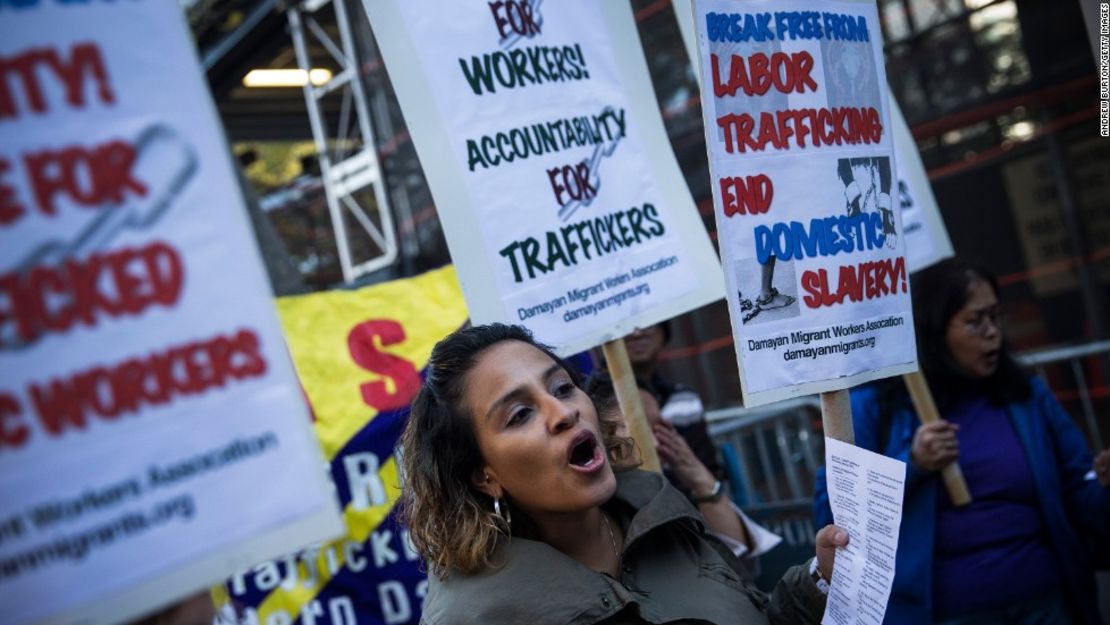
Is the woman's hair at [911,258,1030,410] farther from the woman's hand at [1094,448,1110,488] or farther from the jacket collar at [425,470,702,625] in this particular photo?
the jacket collar at [425,470,702,625]

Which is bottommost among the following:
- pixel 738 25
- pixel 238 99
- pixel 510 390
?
pixel 510 390

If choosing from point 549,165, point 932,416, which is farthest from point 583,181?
point 932,416

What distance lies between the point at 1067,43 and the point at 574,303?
5.12 metres

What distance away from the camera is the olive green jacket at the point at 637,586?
6.77 ft

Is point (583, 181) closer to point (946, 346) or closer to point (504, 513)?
point (504, 513)

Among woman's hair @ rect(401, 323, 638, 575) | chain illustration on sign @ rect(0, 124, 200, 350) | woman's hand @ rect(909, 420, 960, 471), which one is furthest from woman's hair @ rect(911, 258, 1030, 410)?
chain illustration on sign @ rect(0, 124, 200, 350)

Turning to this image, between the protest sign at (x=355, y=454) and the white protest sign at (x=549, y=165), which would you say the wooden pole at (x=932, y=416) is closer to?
the white protest sign at (x=549, y=165)

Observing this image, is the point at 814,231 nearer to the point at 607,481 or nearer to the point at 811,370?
the point at 811,370

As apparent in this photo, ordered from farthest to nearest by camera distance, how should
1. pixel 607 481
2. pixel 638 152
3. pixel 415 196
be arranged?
pixel 415 196, pixel 638 152, pixel 607 481

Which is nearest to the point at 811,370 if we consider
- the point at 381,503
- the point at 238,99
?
the point at 381,503

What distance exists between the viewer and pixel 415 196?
30.0 feet

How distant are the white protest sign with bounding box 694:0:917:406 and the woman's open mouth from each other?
330 millimetres

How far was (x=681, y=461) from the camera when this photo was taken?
10.7ft

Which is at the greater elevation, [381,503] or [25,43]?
[25,43]
